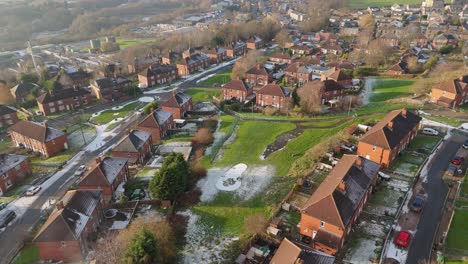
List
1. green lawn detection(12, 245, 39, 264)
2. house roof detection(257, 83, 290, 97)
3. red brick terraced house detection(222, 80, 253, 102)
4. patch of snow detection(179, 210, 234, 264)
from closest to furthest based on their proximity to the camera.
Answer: patch of snow detection(179, 210, 234, 264) → green lawn detection(12, 245, 39, 264) → house roof detection(257, 83, 290, 97) → red brick terraced house detection(222, 80, 253, 102)

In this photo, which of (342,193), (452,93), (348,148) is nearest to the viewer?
(342,193)

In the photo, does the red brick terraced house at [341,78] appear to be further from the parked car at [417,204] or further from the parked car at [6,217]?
the parked car at [6,217]

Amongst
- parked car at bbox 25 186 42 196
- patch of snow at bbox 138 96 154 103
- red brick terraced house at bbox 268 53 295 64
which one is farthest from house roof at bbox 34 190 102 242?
red brick terraced house at bbox 268 53 295 64

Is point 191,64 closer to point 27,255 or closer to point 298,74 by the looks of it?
point 298,74

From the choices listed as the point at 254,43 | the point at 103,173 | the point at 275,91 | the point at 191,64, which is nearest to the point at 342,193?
the point at 103,173

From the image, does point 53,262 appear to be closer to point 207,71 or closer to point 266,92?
point 266,92

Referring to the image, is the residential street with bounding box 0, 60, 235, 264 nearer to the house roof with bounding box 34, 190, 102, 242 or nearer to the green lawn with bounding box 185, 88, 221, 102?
the house roof with bounding box 34, 190, 102, 242

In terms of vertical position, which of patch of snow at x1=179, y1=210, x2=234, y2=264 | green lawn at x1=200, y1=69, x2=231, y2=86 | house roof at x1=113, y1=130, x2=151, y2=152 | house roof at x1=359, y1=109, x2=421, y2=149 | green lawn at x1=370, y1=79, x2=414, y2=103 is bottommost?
patch of snow at x1=179, y1=210, x2=234, y2=264
